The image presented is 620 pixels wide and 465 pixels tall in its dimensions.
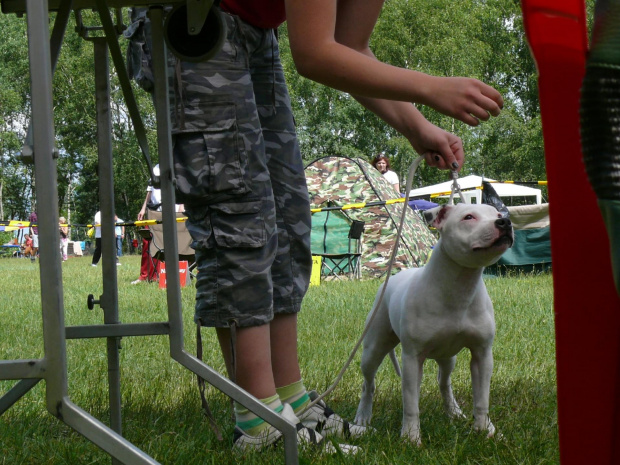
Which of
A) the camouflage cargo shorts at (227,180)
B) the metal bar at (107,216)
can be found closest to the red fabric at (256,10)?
the camouflage cargo shorts at (227,180)

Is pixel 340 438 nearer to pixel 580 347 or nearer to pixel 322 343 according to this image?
pixel 580 347

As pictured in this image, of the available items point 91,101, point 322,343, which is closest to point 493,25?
point 91,101

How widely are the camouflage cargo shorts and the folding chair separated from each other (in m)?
6.44

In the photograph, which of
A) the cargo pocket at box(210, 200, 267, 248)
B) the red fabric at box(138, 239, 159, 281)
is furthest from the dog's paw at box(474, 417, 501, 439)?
the red fabric at box(138, 239, 159, 281)

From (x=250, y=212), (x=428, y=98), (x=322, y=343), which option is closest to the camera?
(x=428, y=98)

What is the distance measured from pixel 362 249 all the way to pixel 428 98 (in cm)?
767

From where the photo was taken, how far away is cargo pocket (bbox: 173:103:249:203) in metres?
1.80

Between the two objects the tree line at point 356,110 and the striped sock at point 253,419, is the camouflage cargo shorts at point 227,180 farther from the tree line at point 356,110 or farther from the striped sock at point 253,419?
the tree line at point 356,110

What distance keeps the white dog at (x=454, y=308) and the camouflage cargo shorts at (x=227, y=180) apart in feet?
1.93

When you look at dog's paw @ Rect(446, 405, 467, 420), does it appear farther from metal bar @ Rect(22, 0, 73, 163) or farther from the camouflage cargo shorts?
metal bar @ Rect(22, 0, 73, 163)

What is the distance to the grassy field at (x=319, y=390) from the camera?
186cm

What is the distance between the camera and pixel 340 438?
2.09m

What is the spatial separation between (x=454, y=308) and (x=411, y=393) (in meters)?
→ 0.29

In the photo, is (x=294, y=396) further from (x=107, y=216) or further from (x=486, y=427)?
(x=107, y=216)
